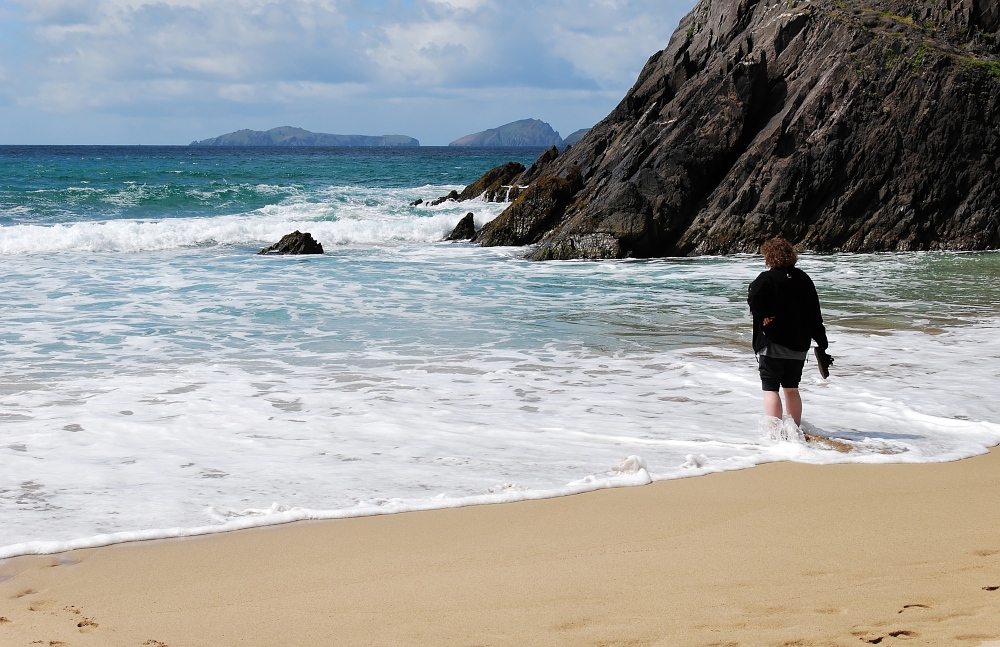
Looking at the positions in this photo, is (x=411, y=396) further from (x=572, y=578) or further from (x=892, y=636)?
(x=892, y=636)

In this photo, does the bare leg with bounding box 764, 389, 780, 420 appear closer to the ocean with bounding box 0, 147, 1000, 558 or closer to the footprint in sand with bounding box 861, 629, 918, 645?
the ocean with bounding box 0, 147, 1000, 558

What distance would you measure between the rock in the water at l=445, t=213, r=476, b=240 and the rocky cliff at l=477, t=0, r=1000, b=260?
390 cm

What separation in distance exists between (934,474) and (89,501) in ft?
16.8

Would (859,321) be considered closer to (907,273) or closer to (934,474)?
(907,273)

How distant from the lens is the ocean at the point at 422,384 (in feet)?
18.4

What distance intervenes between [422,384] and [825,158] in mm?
15112

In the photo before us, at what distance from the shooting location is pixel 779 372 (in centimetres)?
641

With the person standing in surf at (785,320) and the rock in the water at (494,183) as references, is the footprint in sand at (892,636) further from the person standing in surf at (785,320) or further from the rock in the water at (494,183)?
the rock in the water at (494,183)

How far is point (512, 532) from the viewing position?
478cm

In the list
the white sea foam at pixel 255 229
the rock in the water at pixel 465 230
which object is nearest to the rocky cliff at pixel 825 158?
the rock in the water at pixel 465 230

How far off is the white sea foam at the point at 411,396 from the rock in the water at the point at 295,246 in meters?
5.80

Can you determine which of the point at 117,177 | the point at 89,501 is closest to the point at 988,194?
the point at 89,501

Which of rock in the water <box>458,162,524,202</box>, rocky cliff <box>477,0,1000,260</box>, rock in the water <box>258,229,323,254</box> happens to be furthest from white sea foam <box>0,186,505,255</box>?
rocky cliff <box>477,0,1000,260</box>

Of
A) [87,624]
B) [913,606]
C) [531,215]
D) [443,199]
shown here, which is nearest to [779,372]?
[913,606]
